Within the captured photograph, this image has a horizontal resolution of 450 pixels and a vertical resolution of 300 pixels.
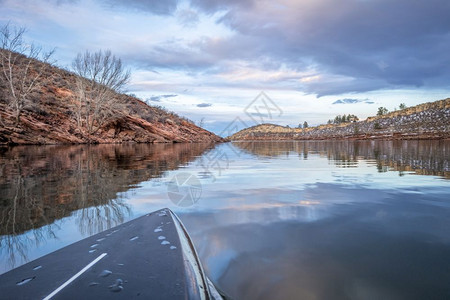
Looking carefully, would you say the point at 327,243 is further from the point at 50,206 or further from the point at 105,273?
the point at 50,206

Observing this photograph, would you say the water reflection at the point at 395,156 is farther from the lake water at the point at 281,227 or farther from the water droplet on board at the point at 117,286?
the water droplet on board at the point at 117,286

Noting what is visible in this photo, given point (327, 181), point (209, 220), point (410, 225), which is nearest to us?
point (410, 225)

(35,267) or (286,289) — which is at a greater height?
(35,267)

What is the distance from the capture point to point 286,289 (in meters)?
2.41

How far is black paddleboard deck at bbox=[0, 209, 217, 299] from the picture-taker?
1979 mm

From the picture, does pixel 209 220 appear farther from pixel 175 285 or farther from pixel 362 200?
pixel 362 200

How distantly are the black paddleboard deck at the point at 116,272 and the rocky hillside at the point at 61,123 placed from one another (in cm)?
3158

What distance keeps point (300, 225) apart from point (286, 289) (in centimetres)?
188

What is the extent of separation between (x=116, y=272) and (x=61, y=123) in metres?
38.3

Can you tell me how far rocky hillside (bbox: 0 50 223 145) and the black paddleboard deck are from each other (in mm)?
31576

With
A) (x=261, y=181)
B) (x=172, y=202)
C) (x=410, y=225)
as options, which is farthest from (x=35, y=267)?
(x=261, y=181)

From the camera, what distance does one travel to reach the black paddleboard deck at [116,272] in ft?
6.49

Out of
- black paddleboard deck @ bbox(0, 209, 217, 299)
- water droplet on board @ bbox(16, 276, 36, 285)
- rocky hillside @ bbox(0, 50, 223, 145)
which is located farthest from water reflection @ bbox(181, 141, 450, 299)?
rocky hillside @ bbox(0, 50, 223, 145)

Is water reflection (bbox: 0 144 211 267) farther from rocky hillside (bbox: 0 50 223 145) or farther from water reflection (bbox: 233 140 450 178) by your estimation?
rocky hillside (bbox: 0 50 223 145)
